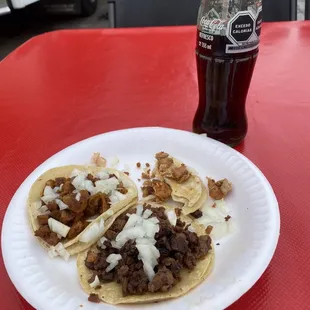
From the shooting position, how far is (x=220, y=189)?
896mm

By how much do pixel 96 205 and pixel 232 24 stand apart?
1.49 feet

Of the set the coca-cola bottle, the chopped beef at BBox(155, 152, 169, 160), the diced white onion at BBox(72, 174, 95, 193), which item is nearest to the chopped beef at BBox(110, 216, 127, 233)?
the diced white onion at BBox(72, 174, 95, 193)

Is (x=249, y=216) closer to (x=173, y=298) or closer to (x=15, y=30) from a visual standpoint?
(x=173, y=298)

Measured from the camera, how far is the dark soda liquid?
96 cm

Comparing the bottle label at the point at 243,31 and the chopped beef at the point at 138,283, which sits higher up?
the bottle label at the point at 243,31

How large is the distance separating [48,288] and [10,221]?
0.60 ft

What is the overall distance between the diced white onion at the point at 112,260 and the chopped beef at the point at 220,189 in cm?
26

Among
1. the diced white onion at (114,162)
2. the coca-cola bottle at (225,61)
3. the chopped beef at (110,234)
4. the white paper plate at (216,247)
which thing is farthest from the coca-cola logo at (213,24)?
the chopped beef at (110,234)

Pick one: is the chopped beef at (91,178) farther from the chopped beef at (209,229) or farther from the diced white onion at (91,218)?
the chopped beef at (209,229)

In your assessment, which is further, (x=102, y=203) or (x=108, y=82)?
(x=108, y=82)

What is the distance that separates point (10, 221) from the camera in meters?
0.81

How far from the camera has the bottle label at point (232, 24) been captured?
2.89ft

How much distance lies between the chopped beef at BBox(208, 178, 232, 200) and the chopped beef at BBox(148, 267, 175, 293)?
0.25 meters

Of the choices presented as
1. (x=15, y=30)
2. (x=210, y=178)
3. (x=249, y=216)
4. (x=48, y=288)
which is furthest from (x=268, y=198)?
(x=15, y=30)
